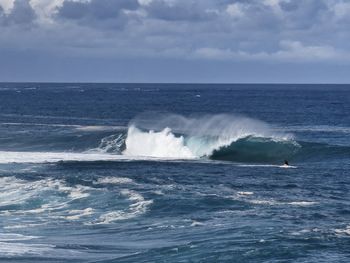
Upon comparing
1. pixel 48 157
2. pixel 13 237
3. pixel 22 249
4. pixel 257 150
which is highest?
pixel 22 249

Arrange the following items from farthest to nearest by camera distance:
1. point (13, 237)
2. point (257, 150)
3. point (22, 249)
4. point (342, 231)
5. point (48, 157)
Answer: point (257, 150)
point (48, 157)
point (13, 237)
point (342, 231)
point (22, 249)

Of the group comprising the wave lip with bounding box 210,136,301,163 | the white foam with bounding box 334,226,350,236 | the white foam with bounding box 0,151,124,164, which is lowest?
the white foam with bounding box 0,151,124,164

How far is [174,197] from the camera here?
49.0 m

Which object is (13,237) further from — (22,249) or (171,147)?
(171,147)

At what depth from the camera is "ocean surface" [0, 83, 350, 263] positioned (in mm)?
36031

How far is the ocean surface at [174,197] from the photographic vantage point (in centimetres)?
3603

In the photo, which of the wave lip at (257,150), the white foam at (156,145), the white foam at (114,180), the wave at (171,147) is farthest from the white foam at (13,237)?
the white foam at (156,145)

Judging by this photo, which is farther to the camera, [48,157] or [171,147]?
[171,147]

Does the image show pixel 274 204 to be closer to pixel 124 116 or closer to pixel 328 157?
pixel 328 157

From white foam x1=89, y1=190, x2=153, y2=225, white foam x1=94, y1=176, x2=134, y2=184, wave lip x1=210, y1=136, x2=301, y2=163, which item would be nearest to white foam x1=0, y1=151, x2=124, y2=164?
wave lip x1=210, y1=136, x2=301, y2=163

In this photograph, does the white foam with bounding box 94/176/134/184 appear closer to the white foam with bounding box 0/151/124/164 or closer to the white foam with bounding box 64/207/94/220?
the white foam with bounding box 64/207/94/220

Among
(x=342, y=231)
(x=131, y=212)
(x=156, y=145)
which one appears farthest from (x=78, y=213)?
(x=156, y=145)

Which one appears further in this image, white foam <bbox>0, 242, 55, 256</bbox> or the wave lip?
the wave lip

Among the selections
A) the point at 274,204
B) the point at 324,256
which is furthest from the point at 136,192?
the point at 324,256
